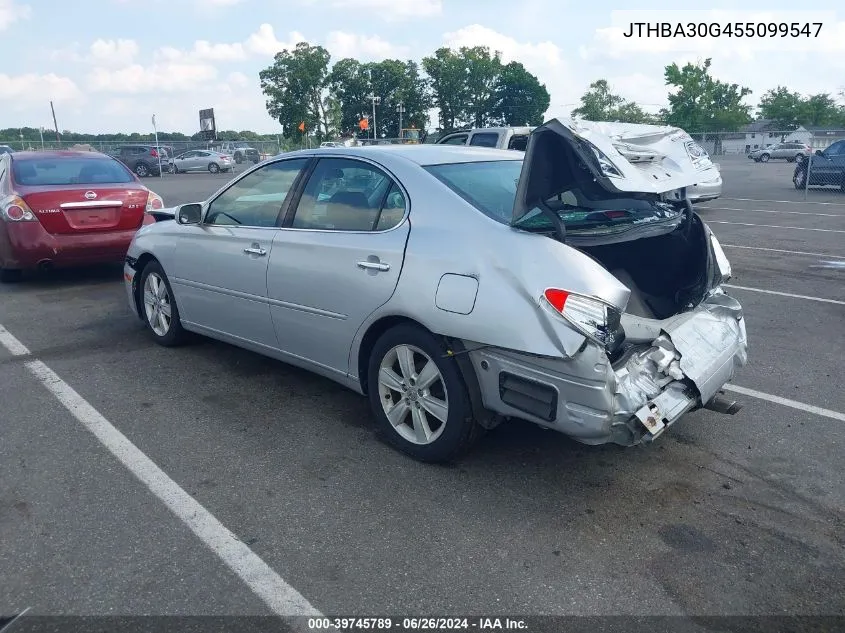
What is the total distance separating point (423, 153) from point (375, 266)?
86cm

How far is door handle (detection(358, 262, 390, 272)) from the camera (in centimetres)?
372

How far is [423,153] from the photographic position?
421cm

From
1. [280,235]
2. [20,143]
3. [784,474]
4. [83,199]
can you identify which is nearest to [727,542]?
[784,474]

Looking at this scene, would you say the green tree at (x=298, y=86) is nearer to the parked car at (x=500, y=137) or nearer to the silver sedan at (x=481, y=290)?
the parked car at (x=500, y=137)

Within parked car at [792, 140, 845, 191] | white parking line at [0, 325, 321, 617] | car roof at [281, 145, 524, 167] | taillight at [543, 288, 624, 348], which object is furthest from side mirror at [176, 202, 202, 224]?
parked car at [792, 140, 845, 191]

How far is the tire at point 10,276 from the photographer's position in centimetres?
834

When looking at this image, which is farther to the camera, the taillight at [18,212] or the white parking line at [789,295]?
the taillight at [18,212]

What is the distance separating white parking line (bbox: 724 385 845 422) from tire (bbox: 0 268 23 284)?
25.3ft

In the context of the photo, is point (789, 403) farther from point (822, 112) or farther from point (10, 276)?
point (822, 112)

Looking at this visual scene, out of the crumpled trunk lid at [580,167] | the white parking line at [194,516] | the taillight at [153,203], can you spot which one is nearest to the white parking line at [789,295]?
the crumpled trunk lid at [580,167]

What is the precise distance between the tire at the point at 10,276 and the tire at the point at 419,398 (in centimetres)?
628

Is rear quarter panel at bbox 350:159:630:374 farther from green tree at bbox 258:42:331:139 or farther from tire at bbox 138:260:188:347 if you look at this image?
green tree at bbox 258:42:331:139

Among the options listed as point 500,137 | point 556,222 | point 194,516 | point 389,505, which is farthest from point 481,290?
point 500,137

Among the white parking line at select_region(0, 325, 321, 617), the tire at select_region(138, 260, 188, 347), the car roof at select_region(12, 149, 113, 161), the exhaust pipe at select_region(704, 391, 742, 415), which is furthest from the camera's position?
the car roof at select_region(12, 149, 113, 161)
